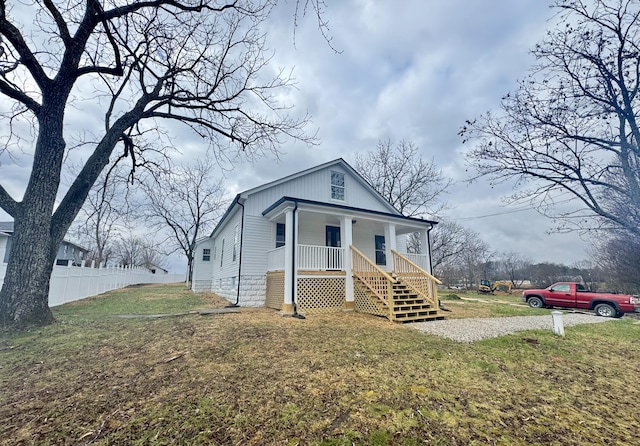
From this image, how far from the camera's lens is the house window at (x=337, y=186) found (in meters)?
13.0

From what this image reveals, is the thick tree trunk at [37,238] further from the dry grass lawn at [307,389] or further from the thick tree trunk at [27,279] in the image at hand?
the dry grass lawn at [307,389]

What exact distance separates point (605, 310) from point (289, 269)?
13.2 meters

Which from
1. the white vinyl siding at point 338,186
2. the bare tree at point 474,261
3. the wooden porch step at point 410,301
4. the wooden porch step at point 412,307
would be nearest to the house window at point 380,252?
the white vinyl siding at point 338,186

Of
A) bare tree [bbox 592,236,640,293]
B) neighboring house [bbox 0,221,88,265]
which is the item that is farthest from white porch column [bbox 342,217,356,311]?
bare tree [bbox 592,236,640,293]

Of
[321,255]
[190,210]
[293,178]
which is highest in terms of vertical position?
[190,210]

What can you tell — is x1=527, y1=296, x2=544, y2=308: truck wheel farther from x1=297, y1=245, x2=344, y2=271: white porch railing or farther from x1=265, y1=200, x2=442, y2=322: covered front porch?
x1=297, y1=245, x2=344, y2=271: white porch railing

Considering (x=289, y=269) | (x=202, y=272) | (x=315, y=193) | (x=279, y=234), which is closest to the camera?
(x=289, y=269)

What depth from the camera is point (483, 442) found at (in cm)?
223

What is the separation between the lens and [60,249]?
2997 centimetres

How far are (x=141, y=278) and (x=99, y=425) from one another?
34.0 metres

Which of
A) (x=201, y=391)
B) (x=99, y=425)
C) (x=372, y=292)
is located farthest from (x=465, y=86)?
(x=99, y=425)

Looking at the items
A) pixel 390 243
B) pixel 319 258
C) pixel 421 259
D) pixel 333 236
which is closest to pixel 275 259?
pixel 319 258

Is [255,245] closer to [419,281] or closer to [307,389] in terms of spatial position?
[419,281]

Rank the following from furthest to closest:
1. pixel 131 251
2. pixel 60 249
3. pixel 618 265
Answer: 1. pixel 131 251
2. pixel 60 249
3. pixel 618 265
